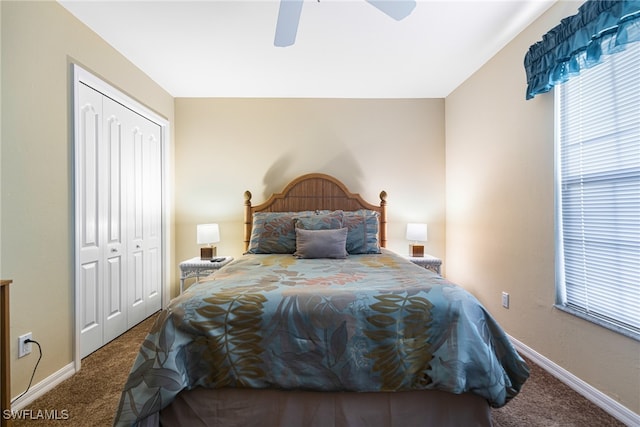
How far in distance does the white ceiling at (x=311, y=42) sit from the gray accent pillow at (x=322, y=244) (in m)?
1.60

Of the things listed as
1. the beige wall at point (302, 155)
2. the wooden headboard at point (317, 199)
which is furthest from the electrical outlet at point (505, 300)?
the wooden headboard at point (317, 199)


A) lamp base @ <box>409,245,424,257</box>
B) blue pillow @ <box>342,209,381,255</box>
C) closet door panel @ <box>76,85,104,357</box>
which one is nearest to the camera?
closet door panel @ <box>76,85,104,357</box>

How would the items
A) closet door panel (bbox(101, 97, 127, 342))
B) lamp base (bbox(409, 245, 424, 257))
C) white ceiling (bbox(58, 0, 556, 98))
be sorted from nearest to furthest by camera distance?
white ceiling (bbox(58, 0, 556, 98)) → closet door panel (bbox(101, 97, 127, 342)) → lamp base (bbox(409, 245, 424, 257))

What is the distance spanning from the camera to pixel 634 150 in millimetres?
1521

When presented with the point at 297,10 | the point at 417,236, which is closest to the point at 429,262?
the point at 417,236

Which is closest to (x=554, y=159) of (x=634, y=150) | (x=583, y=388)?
(x=634, y=150)

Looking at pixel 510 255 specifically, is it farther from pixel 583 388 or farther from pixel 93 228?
pixel 93 228

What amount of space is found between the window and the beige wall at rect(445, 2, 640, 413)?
8 centimetres

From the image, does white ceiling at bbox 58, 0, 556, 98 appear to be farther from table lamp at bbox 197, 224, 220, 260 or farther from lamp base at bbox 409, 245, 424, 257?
lamp base at bbox 409, 245, 424, 257

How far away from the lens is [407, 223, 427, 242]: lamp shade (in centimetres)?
325

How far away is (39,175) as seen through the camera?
1.81 metres

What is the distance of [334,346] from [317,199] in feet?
7.32

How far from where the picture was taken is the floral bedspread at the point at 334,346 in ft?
4.26

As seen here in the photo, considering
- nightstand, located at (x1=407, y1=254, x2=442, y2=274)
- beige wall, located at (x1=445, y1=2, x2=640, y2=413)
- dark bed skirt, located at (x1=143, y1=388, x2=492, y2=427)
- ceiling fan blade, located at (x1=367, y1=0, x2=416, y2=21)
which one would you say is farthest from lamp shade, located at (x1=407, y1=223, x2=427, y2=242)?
ceiling fan blade, located at (x1=367, y1=0, x2=416, y2=21)
